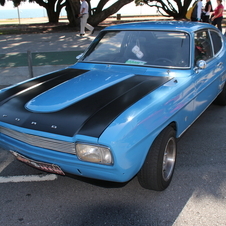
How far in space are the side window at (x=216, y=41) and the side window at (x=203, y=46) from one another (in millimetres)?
246

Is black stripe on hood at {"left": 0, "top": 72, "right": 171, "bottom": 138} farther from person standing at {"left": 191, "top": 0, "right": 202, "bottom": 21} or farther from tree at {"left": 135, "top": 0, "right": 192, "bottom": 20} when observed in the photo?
tree at {"left": 135, "top": 0, "right": 192, "bottom": 20}

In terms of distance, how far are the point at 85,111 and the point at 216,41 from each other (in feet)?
10.4

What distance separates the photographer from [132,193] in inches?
120

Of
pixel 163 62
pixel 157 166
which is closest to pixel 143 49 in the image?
pixel 163 62

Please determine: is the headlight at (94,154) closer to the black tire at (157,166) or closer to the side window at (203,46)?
the black tire at (157,166)

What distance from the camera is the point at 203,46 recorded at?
4.20m

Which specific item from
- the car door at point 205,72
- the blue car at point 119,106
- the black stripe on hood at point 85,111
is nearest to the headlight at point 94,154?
the blue car at point 119,106

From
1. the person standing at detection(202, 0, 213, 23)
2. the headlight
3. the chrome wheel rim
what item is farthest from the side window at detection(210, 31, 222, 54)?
the person standing at detection(202, 0, 213, 23)

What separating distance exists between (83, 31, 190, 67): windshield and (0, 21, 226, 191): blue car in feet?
0.04

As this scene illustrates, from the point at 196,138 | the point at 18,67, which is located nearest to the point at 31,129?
the point at 196,138

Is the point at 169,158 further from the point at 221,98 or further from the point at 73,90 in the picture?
the point at 221,98

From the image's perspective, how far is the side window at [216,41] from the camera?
15.5ft

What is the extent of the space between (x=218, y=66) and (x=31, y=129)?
3168 millimetres

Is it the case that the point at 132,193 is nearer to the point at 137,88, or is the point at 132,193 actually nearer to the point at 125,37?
the point at 137,88
